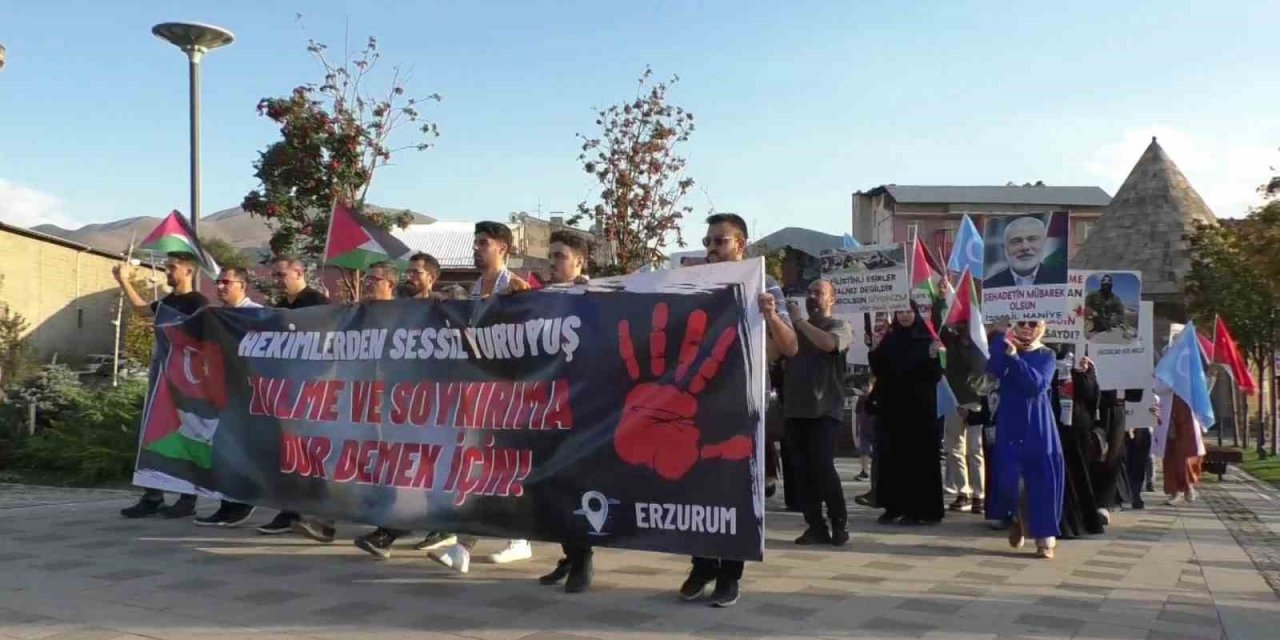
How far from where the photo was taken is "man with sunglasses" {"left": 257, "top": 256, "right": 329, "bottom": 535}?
25.8 ft

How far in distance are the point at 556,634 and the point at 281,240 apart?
1060cm

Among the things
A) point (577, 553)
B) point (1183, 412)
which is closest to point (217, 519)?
point (577, 553)

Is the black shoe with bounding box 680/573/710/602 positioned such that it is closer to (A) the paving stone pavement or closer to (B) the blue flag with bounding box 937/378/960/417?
(A) the paving stone pavement

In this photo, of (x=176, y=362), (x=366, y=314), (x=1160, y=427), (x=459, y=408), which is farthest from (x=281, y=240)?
(x=1160, y=427)

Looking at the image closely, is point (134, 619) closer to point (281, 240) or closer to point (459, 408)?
point (459, 408)

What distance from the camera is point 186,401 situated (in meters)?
7.88

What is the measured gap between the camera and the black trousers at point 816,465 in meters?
7.47

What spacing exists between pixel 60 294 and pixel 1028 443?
47.3 meters

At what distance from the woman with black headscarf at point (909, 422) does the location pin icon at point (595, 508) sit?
4.43m

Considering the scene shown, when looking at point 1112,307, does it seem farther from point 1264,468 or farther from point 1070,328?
point 1264,468

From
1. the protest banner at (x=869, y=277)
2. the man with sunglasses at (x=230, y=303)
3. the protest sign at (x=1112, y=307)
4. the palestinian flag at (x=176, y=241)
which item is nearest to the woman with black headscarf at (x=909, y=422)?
the protest banner at (x=869, y=277)

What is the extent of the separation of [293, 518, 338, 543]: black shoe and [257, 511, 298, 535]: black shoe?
0.90 ft

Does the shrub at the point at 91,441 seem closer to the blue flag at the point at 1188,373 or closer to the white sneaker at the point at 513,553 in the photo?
the white sneaker at the point at 513,553

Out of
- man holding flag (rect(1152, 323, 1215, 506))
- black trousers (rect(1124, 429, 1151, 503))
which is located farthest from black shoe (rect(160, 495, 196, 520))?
man holding flag (rect(1152, 323, 1215, 506))
